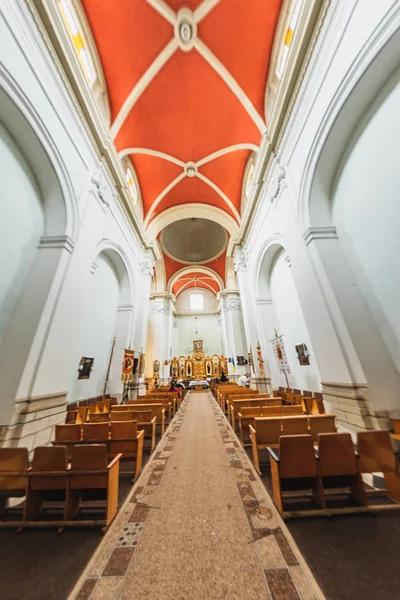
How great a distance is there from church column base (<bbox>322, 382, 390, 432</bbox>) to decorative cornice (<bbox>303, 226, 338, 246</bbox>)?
282 centimetres

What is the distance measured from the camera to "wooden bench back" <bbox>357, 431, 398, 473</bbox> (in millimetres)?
2135

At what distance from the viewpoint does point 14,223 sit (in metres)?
3.63

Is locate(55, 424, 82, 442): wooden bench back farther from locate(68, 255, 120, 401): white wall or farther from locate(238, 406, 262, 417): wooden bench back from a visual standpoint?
locate(238, 406, 262, 417): wooden bench back

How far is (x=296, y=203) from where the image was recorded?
489 cm

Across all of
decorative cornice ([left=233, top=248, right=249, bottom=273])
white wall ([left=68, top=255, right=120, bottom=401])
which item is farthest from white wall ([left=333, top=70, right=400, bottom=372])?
white wall ([left=68, top=255, right=120, bottom=401])

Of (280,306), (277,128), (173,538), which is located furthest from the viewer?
(280,306)

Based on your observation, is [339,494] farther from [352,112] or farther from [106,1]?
[106,1]

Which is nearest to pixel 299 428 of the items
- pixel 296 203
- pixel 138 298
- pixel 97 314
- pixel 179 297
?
pixel 296 203

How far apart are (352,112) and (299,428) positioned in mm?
5354

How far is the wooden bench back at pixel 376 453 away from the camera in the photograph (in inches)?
84.0

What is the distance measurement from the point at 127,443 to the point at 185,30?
919 centimetres

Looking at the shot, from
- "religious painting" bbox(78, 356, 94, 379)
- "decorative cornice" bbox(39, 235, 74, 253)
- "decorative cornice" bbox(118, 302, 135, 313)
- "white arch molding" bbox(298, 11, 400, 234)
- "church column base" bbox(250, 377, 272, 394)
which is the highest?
"white arch molding" bbox(298, 11, 400, 234)

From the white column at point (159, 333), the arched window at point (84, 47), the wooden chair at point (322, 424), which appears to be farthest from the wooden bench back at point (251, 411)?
the white column at point (159, 333)

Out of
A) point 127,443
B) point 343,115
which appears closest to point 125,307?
point 127,443
